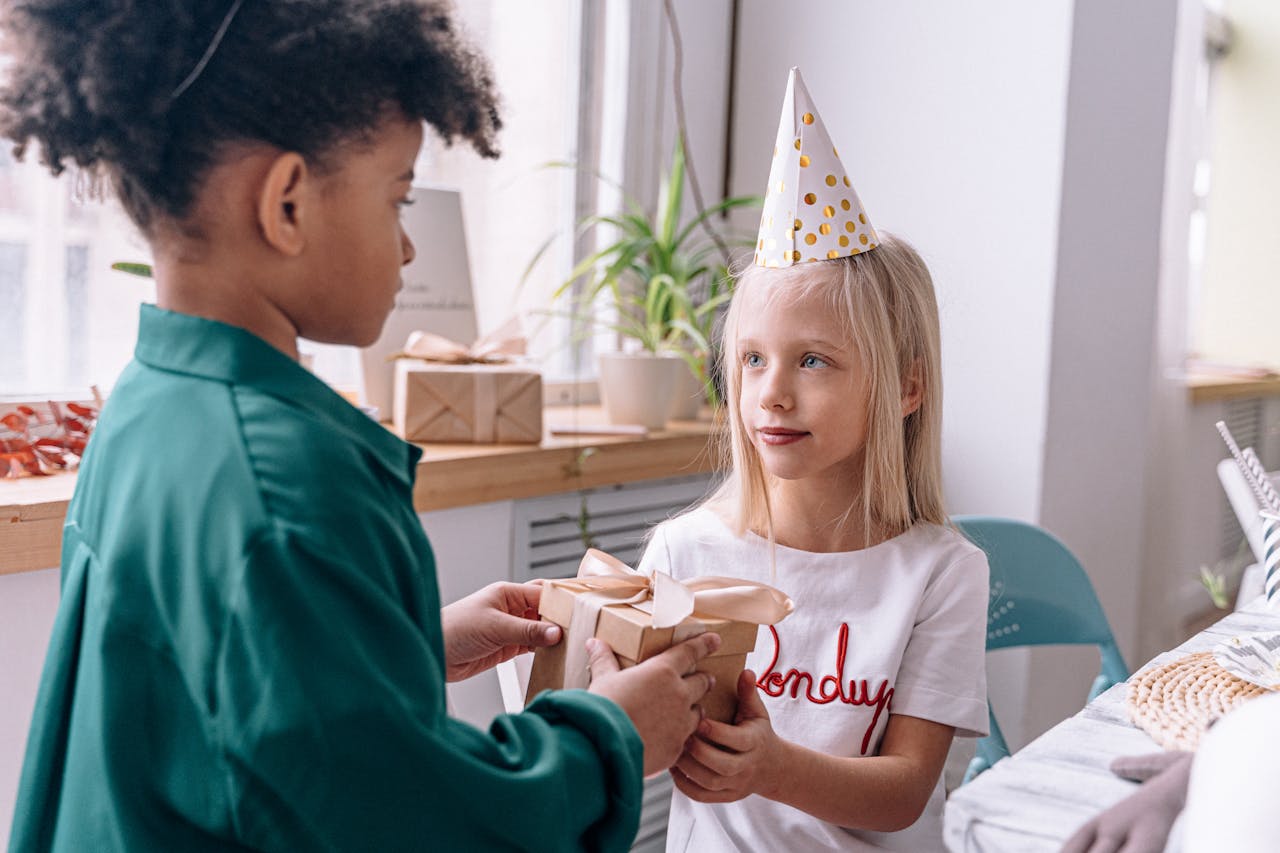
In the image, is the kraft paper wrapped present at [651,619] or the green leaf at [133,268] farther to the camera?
the green leaf at [133,268]

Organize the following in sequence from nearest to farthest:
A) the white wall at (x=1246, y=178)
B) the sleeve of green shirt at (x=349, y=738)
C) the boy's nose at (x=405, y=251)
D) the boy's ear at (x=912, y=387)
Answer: the sleeve of green shirt at (x=349, y=738)
the boy's nose at (x=405, y=251)
the boy's ear at (x=912, y=387)
the white wall at (x=1246, y=178)

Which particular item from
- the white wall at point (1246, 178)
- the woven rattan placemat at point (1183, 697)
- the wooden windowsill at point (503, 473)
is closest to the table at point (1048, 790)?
the woven rattan placemat at point (1183, 697)

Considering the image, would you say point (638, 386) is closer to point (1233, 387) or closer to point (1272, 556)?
point (1272, 556)

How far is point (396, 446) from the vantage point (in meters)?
0.73

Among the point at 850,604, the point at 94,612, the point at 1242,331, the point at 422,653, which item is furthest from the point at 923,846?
the point at 1242,331

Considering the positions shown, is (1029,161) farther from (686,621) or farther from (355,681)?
(355,681)

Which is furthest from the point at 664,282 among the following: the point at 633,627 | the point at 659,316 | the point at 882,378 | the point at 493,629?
the point at 633,627

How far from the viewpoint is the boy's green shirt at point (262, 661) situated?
614 mm

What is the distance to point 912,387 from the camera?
4.11 feet

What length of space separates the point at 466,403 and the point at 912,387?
820 mm

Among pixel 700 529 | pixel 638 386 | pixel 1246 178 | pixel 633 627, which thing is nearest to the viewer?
pixel 633 627

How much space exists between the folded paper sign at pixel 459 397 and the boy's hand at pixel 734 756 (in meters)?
0.99

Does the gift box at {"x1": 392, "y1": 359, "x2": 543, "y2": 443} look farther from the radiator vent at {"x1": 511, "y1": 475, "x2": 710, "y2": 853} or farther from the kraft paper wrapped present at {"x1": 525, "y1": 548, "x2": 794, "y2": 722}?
the kraft paper wrapped present at {"x1": 525, "y1": 548, "x2": 794, "y2": 722}

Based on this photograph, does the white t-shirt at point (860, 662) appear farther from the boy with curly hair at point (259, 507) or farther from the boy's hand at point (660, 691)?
the boy with curly hair at point (259, 507)
